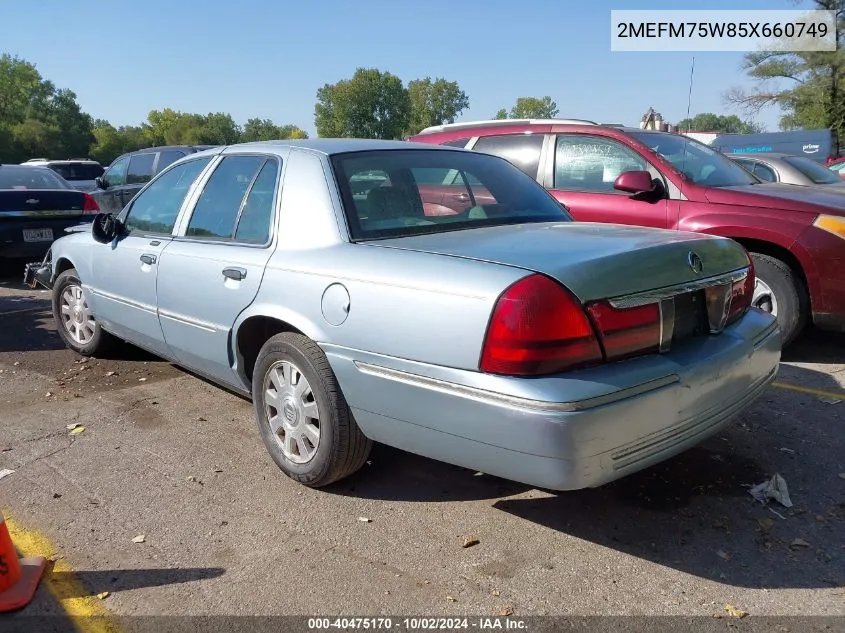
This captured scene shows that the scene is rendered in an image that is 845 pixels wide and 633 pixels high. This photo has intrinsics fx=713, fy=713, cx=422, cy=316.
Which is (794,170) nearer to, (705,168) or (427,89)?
(705,168)

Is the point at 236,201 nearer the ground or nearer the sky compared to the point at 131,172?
nearer the sky

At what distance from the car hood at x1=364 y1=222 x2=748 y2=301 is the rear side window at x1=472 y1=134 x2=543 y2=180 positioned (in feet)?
10.3

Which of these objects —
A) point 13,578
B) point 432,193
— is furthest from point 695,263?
point 13,578

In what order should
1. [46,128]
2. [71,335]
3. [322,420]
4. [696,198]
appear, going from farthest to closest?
[46,128] < [71,335] < [696,198] < [322,420]

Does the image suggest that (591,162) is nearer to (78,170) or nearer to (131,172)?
(131,172)

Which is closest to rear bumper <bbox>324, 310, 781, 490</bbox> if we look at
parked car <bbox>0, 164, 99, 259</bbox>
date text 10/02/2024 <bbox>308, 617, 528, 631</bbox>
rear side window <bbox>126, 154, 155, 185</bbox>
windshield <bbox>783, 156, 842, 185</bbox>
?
date text 10/02/2024 <bbox>308, 617, 528, 631</bbox>

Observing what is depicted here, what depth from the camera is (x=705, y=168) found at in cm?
602

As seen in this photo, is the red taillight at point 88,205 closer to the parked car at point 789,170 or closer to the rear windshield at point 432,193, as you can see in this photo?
the rear windshield at point 432,193

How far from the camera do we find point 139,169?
1294 centimetres

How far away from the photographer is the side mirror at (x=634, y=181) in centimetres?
536

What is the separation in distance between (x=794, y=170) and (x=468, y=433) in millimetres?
9805

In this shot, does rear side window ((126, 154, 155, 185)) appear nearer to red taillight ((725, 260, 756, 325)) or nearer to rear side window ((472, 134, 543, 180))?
rear side window ((472, 134, 543, 180))

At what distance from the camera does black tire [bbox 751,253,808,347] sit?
5230 millimetres

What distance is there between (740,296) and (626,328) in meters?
0.99
